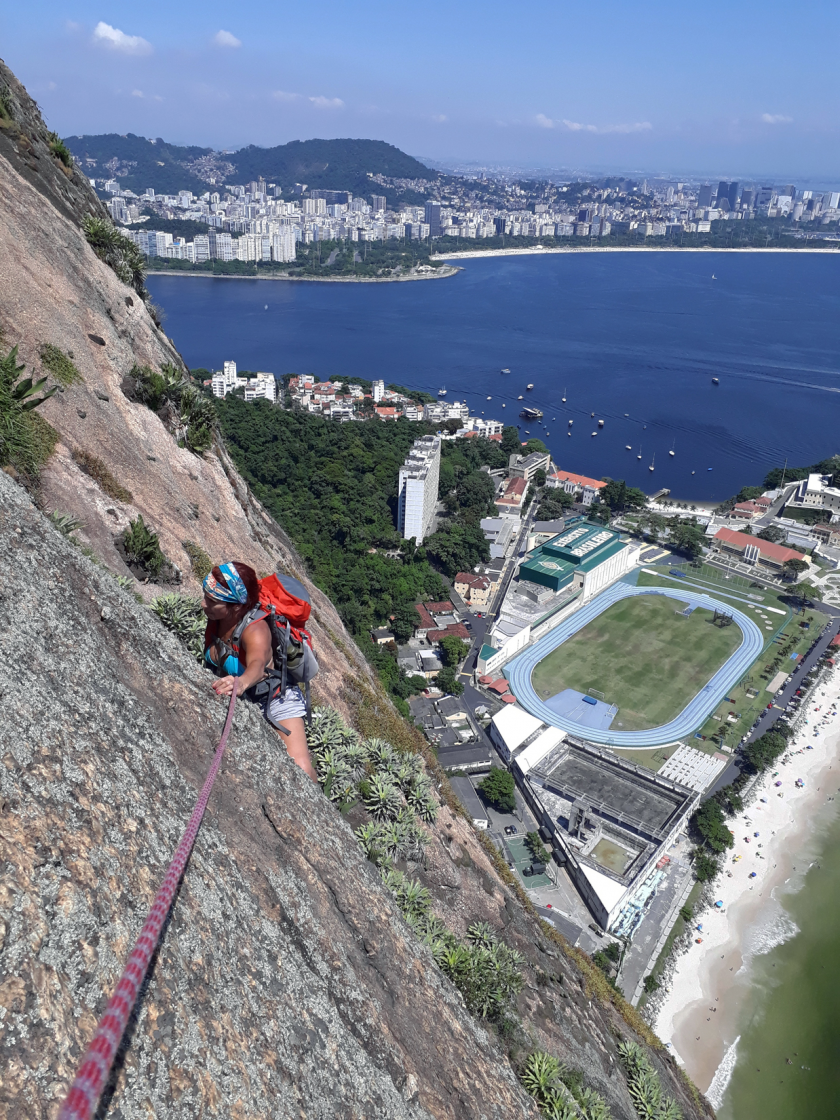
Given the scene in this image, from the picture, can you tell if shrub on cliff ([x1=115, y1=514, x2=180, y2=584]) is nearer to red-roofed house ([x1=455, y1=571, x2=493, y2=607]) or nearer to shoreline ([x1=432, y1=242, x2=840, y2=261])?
red-roofed house ([x1=455, y1=571, x2=493, y2=607])

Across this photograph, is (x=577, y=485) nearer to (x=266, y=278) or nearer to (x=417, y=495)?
(x=417, y=495)

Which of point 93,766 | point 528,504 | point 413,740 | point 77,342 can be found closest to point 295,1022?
point 93,766

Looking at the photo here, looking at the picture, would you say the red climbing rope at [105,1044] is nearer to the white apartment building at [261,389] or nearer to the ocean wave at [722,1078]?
the ocean wave at [722,1078]

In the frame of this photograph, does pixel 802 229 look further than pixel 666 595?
Yes

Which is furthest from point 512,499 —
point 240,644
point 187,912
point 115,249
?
point 187,912

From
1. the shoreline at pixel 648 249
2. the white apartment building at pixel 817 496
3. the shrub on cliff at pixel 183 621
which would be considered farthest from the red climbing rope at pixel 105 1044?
the shoreline at pixel 648 249

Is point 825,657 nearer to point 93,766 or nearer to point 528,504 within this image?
point 528,504
